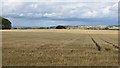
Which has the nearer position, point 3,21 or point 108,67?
point 108,67

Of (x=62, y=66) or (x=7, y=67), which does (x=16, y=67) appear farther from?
(x=62, y=66)

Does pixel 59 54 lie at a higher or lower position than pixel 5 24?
lower

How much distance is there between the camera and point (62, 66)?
15.1 m

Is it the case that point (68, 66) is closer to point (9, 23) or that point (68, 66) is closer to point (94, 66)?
point (94, 66)

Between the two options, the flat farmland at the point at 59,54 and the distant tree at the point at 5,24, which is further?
the distant tree at the point at 5,24

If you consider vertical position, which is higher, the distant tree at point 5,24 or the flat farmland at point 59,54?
the distant tree at point 5,24

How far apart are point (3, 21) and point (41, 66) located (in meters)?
160

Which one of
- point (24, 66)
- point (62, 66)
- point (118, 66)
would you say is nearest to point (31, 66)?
point (24, 66)

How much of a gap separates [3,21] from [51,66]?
6319 inches

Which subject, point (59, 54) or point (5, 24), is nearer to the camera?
point (59, 54)

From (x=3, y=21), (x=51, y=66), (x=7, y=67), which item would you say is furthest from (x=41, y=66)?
(x=3, y=21)

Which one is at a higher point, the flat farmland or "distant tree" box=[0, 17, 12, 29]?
"distant tree" box=[0, 17, 12, 29]

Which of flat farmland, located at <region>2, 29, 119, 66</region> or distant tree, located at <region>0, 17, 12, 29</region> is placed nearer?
flat farmland, located at <region>2, 29, 119, 66</region>

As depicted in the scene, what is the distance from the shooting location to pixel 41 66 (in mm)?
15062
